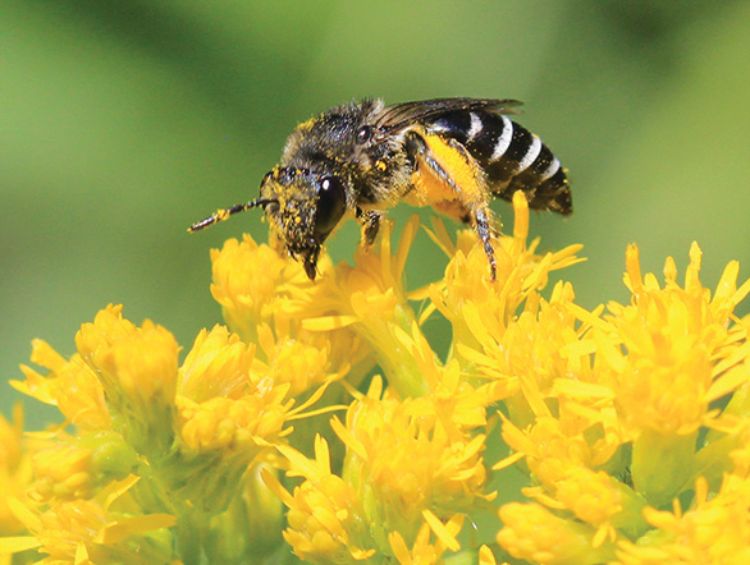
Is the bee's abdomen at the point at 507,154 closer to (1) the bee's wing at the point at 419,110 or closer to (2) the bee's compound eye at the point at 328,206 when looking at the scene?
(1) the bee's wing at the point at 419,110

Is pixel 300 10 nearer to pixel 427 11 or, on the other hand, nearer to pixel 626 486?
pixel 427 11

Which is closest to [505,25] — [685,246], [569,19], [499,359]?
[569,19]

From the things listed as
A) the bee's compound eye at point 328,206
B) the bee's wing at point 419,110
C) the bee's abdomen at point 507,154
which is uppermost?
the bee's wing at point 419,110

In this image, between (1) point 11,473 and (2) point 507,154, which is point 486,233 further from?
(1) point 11,473

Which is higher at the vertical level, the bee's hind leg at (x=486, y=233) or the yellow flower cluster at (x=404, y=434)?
the bee's hind leg at (x=486, y=233)

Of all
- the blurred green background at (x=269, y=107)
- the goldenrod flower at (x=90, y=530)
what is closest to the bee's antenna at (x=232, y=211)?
the goldenrod flower at (x=90, y=530)

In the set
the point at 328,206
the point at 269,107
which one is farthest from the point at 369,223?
the point at 269,107

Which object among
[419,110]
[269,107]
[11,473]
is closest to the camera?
[11,473]
